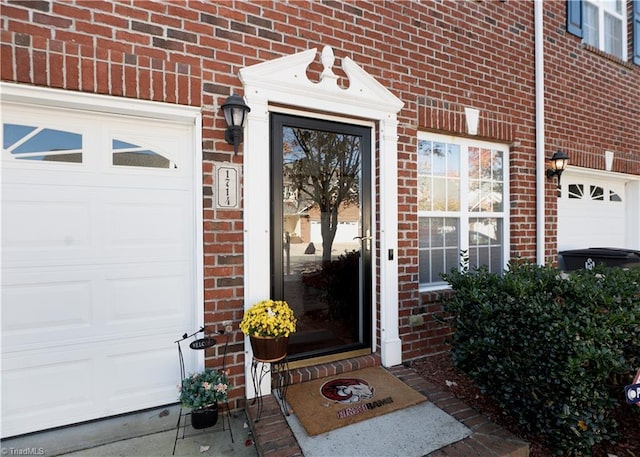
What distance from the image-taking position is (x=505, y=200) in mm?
3916

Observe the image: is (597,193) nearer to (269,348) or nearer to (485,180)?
(485,180)

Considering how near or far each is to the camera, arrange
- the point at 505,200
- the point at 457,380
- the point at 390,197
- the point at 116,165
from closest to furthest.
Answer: the point at 116,165
the point at 457,380
the point at 390,197
the point at 505,200

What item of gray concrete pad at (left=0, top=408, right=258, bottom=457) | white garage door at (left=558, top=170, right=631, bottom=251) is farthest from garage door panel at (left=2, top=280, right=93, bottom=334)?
white garage door at (left=558, top=170, right=631, bottom=251)

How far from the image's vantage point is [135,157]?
7.91ft

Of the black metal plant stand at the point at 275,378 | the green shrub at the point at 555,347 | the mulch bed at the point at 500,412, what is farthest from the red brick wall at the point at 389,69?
the green shrub at the point at 555,347

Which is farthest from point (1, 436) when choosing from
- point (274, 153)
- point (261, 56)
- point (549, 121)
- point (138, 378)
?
point (549, 121)

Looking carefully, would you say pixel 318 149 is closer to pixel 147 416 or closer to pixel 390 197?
pixel 390 197

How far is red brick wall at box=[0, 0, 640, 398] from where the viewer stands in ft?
6.95

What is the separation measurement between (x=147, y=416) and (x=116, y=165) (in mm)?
1861

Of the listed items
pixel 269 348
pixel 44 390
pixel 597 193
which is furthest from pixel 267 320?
pixel 597 193

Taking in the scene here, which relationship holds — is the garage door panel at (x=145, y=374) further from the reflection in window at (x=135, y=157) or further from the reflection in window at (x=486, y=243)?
the reflection in window at (x=486, y=243)

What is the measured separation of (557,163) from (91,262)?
4915mm

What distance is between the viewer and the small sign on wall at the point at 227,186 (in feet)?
8.01

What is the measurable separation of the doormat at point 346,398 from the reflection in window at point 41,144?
239 cm
